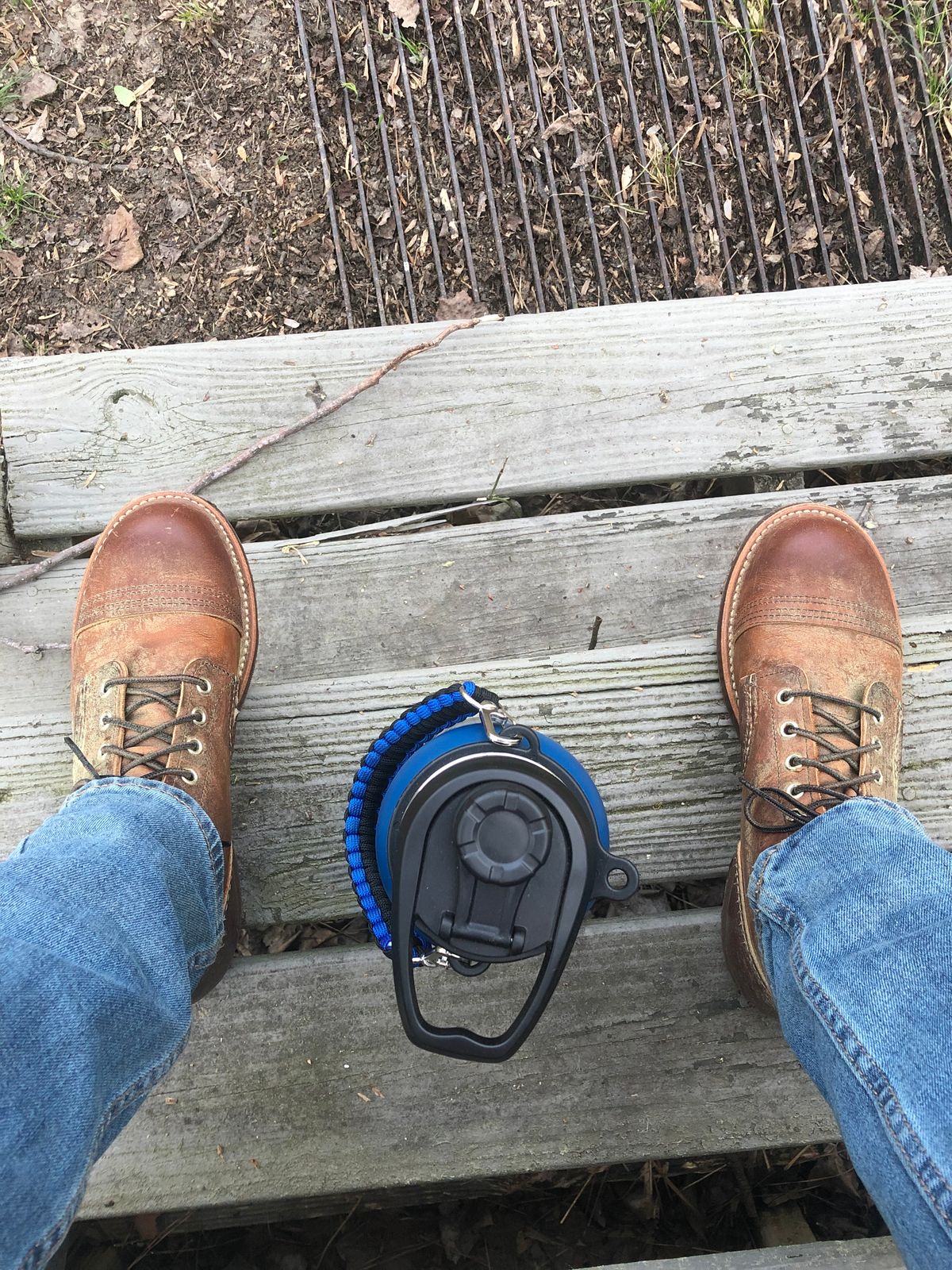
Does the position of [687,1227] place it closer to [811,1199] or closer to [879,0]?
[811,1199]

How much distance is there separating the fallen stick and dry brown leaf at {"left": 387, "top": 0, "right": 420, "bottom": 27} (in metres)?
0.92

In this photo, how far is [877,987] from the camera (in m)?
1.13

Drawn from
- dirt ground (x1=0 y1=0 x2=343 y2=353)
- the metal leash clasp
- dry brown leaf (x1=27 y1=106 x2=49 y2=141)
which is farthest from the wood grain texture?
dry brown leaf (x1=27 y1=106 x2=49 y2=141)

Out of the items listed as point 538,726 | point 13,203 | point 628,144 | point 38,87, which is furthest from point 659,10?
point 538,726

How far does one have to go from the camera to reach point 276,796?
152cm

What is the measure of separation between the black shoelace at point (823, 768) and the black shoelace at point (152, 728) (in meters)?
0.92

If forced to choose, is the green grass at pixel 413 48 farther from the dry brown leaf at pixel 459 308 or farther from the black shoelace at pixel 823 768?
the black shoelace at pixel 823 768

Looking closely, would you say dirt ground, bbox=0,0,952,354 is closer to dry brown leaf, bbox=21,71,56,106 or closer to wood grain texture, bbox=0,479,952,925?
dry brown leaf, bbox=21,71,56,106

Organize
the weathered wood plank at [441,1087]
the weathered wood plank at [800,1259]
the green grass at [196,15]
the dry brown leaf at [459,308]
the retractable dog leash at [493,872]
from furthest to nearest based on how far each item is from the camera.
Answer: the green grass at [196,15] → the dry brown leaf at [459,308] → the weathered wood plank at [441,1087] → the weathered wood plank at [800,1259] → the retractable dog leash at [493,872]

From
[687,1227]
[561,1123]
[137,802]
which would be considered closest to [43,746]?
[137,802]

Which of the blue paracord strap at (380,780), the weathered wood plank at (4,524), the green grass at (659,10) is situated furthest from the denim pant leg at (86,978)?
the green grass at (659,10)

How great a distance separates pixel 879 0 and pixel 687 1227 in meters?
2.67

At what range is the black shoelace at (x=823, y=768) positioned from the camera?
1438 mm

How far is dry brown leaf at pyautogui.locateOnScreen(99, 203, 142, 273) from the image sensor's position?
207cm
